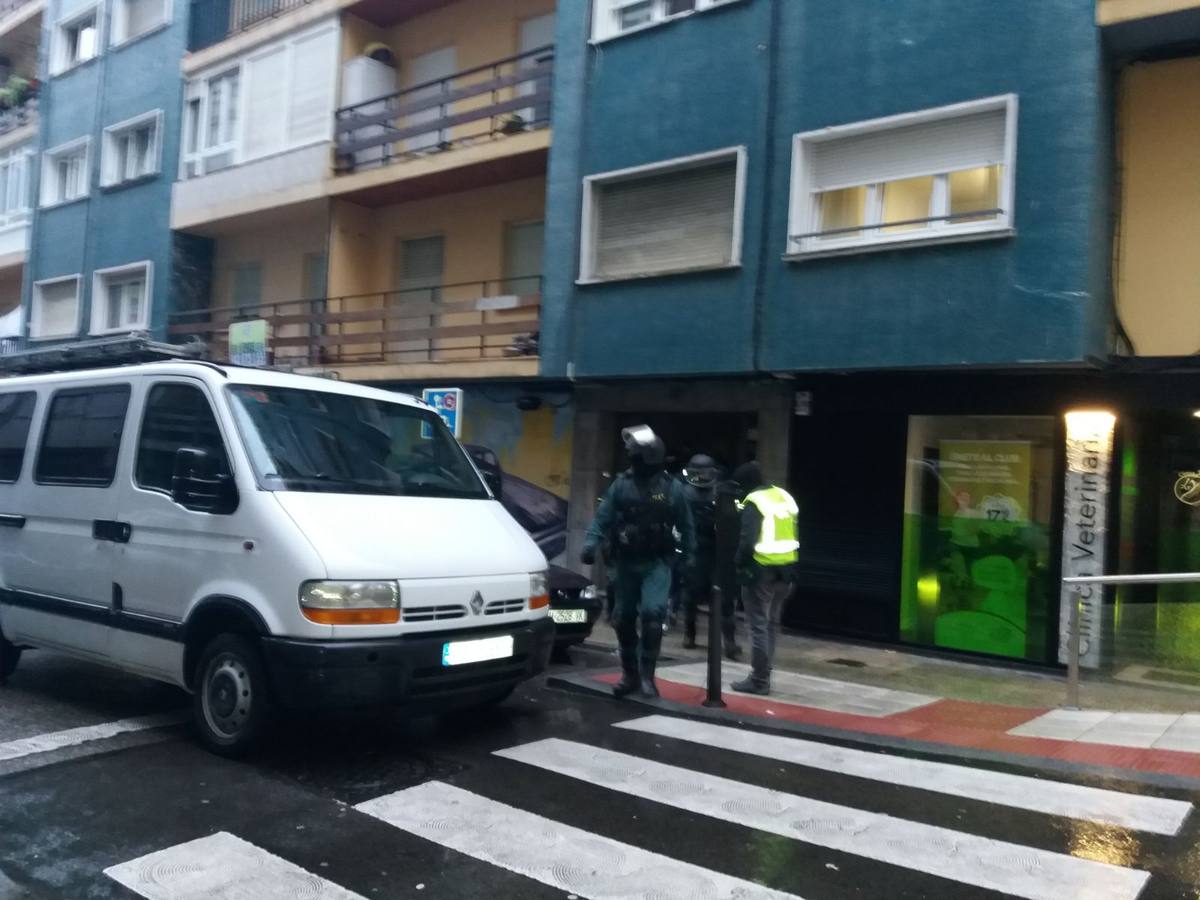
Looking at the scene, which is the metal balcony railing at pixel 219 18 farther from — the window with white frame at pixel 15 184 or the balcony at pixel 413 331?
the window with white frame at pixel 15 184

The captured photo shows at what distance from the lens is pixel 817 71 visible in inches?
425

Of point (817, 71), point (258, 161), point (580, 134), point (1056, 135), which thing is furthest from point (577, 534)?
point (258, 161)

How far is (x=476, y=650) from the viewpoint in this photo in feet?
19.6

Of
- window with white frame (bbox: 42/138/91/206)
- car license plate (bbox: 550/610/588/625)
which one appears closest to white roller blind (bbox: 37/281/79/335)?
window with white frame (bbox: 42/138/91/206)

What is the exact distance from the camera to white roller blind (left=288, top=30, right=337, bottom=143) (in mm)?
16375

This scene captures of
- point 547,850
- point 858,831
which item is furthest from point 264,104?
point 858,831

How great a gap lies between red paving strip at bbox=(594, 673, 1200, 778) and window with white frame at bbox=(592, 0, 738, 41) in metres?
7.88

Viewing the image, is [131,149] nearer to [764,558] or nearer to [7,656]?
[7,656]

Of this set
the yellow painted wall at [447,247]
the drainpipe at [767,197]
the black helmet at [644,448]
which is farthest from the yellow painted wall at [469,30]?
the black helmet at [644,448]

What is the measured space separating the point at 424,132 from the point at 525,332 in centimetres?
350

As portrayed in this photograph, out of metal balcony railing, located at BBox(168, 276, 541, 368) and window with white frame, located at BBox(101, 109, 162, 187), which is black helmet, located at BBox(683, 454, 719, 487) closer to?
metal balcony railing, located at BBox(168, 276, 541, 368)

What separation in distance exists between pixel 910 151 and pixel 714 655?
216 inches

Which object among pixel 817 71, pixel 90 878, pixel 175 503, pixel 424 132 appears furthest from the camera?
pixel 424 132

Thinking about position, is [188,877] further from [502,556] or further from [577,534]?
[577,534]
